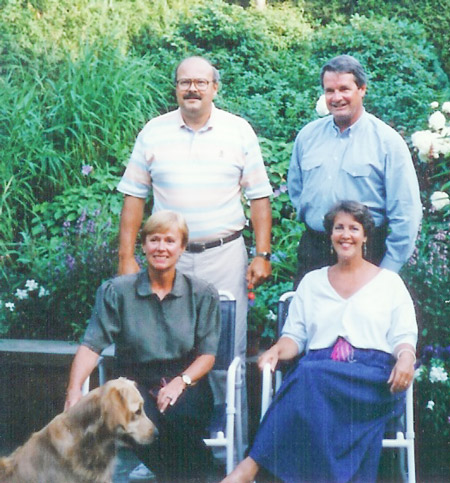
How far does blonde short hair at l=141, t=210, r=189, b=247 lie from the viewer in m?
3.84

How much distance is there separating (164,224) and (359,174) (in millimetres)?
1033

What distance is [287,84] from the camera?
305 inches

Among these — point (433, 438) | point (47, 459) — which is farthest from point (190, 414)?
point (433, 438)

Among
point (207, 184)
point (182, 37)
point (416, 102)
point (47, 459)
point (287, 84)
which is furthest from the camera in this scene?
point (182, 37)

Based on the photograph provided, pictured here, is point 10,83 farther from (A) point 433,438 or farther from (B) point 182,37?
(A) point 433,438

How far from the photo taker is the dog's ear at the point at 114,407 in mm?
3234

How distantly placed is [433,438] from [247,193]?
153 cm

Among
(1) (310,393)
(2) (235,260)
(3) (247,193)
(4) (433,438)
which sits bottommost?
(4) (433,438)

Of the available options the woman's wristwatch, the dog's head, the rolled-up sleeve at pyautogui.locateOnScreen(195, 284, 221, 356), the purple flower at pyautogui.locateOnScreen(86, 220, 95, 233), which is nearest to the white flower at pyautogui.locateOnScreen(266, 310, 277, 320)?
the purple flower at pyautogui.locateOnScreen(86, 220, 95, 233)

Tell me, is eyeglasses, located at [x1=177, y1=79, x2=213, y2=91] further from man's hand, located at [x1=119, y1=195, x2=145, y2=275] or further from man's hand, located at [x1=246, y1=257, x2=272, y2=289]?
man's hand, located at [x1=246, y1=257, x2=272, y2=289]

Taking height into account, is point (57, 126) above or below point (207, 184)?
above

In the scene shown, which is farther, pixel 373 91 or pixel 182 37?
pixel 182 37

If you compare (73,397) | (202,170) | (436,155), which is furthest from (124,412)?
(436,155)

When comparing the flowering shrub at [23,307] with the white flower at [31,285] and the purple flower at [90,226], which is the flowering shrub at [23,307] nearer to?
the white flower at [31,285]
